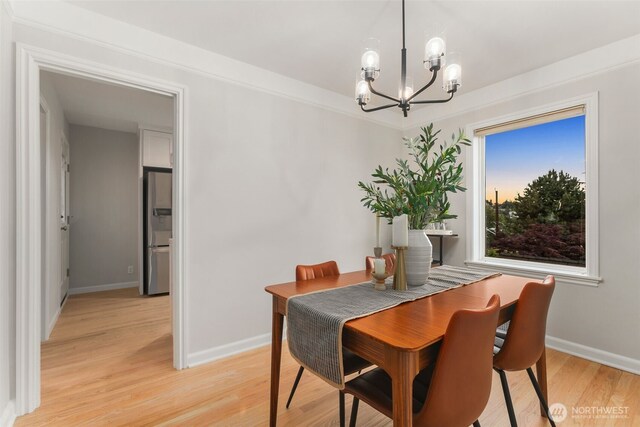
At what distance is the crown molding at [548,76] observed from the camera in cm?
241

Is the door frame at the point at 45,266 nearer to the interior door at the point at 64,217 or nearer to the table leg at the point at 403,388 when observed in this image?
the interior door at the point at 64,217

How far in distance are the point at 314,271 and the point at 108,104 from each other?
3.53 m

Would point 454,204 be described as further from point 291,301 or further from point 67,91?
point 67,91

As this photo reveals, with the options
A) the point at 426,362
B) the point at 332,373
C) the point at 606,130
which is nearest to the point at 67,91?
the point at 332,373

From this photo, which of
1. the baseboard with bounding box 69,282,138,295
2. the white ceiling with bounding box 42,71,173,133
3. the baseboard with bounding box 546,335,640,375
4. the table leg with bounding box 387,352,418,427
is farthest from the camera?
the baseboard with bounding box 69,282,138,295

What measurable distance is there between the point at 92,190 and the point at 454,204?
17.1 feet

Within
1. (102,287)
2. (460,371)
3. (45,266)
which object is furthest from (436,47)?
(102,287)

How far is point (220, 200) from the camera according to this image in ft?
8.68

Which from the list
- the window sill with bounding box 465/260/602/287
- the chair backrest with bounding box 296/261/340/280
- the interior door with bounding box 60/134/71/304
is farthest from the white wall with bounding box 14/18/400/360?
the interior door with bounding box 60/134/71/304

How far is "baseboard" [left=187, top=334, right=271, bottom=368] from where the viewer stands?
8.16 ft

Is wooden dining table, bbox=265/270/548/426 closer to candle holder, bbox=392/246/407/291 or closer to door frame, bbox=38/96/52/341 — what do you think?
candle holder, bbox=392/246/407/291

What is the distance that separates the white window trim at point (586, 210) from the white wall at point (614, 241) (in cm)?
4

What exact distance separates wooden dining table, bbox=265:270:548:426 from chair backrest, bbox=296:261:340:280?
0.40 ft

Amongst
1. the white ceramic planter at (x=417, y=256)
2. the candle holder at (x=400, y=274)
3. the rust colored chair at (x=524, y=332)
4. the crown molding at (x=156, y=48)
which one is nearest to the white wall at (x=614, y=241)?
the rust colored chair at (x=524, y=332)
